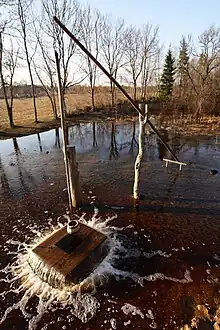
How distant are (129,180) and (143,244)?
10.6 feet

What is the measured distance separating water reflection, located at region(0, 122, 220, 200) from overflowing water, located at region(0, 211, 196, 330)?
336 centimetres

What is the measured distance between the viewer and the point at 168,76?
27297 mm

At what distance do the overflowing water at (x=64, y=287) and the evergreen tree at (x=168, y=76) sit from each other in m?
26.1

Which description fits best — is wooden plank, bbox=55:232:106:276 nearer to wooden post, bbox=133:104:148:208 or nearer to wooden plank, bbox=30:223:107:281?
wooden plank, bbox=30:223:107:281

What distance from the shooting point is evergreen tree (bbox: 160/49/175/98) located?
1073 inches

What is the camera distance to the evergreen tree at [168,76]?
27266 mm

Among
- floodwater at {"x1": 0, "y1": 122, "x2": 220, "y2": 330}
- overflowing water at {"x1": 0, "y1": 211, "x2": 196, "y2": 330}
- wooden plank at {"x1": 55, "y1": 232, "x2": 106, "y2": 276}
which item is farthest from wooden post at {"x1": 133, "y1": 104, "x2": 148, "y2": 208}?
wooden plank at {"x1": 55, "y1": 232, "x2": 106, "y2": 276}

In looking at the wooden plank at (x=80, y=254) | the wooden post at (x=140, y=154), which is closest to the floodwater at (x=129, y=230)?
the wooden post at (x=140, y=154)

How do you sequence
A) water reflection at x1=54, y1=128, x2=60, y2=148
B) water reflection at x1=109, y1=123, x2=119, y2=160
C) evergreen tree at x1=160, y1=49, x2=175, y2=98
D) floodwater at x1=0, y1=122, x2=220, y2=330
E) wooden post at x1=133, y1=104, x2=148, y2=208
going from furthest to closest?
1. evergreen tree at x1=160, y1=49, x2=175, y2=98
2. water reflection at x1=54, y1=128, x2=60, y2=148
3. water reflection at x1=109, y1=123, x2=119, y2=160
4. wooden post at x1=133, y1=104, x2=148, y2=208
5. floodwater at x1=0, y1=122, x2=220, y2=330

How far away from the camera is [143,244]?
456 centimetres

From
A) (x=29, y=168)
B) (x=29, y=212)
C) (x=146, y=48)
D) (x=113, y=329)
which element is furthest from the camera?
(x=146, y=48)

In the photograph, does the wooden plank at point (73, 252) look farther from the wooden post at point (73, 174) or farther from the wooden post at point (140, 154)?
the wooden post at point (140, 154)

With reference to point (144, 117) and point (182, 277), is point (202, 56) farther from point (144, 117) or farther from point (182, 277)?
point (182, 277)

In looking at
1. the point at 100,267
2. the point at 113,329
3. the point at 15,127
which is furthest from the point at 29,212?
the point at 15,127
